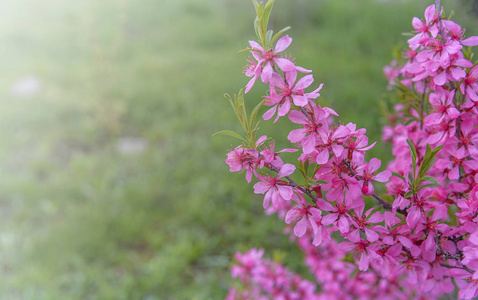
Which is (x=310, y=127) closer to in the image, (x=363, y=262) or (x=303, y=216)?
(x=303, y=216)

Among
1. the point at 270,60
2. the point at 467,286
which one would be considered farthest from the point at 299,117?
the point at 467,286

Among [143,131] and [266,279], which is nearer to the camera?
[266,279]

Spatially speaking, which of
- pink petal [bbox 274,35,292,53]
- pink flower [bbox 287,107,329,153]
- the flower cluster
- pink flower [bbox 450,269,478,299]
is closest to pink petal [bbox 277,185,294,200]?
pink flower [bbox 287,107,329,153]

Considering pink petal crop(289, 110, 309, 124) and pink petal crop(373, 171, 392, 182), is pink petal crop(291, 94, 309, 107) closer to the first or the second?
pink petal crop(289, 110, 309, 124)

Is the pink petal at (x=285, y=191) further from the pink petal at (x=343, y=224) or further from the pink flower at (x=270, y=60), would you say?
the pink flower at (x=270, y=60)

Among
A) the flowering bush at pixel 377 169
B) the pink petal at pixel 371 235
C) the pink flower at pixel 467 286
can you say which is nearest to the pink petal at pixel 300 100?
the flowering bush at pixel 377 169

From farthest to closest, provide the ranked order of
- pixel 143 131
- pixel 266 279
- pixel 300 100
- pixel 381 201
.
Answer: pixel 143 131, pixel 266 279, pixel 381 201, pixel 300 100
